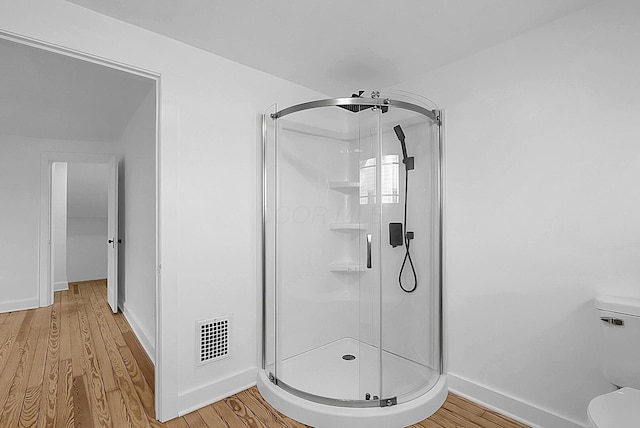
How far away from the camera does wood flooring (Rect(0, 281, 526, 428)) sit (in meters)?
2.00

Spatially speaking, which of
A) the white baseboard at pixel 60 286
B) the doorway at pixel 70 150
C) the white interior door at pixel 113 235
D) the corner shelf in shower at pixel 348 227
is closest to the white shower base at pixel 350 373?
the corner shelf in shower at pixel 348 227

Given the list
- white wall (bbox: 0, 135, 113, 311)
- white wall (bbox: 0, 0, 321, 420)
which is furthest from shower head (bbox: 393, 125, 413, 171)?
white wall (bbox: 0, 135, 113, 311)

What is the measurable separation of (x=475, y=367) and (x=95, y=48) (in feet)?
9.51

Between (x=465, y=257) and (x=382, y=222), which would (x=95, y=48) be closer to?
(x=382, y=222)

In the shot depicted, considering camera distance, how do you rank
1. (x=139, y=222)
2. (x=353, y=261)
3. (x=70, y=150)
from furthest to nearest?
(x=70, y=150) < (x=139, y=222) < (x=353, y=261)

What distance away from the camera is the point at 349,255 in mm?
2268

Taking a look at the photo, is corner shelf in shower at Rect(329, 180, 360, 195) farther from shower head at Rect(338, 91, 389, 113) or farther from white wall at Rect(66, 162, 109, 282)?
white wall at Rect(66, 162, 109, 282)

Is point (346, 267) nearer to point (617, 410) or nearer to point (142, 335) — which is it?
point (617, 410)

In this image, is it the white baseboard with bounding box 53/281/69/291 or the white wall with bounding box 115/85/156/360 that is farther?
the white baseboard with bounding box 53/281/69/291

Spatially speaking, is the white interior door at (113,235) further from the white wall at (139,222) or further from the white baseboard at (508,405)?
the white baseboard at (508,405)

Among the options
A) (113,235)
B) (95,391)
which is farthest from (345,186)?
(113,235)

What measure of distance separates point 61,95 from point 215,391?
2.75 metres

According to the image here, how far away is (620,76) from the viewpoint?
168 cm

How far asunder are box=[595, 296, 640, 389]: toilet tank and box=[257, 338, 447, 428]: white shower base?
914mm
